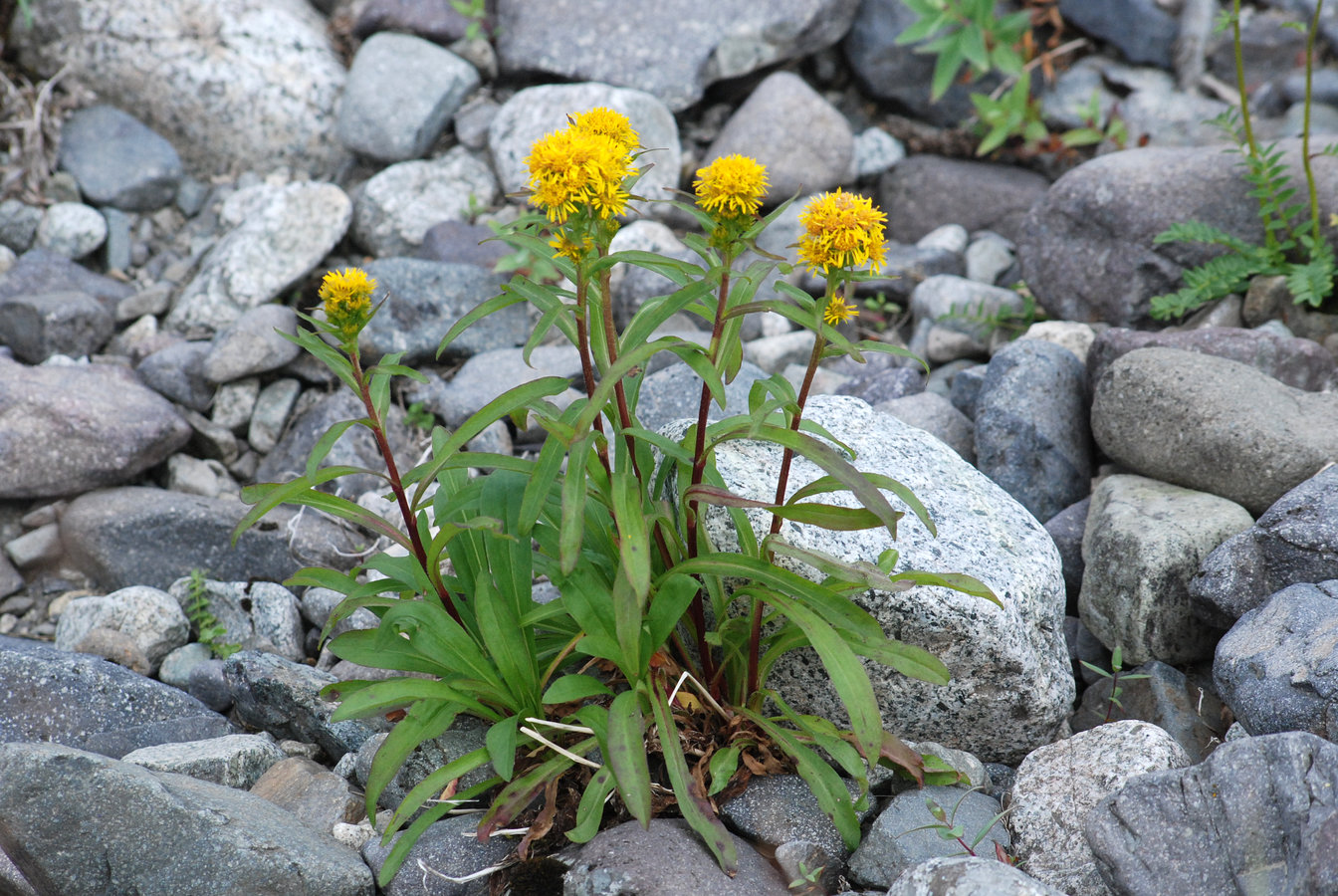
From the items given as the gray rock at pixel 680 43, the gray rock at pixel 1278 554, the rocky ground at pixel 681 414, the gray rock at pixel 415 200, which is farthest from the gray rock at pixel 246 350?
the gray rock at pixel 1278 554

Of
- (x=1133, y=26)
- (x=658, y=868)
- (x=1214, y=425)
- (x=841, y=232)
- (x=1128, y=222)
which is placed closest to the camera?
(x=841, y=232)

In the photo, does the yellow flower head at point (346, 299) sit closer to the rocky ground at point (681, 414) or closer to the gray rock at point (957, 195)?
the rocky ground at point (681, 414)

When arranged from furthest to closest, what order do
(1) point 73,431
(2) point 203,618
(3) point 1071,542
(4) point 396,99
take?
(4) point 396,99, (1) point 73,431, (2) point 203,618, (3) point 1071,542

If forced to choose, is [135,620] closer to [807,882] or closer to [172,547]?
[172,547]

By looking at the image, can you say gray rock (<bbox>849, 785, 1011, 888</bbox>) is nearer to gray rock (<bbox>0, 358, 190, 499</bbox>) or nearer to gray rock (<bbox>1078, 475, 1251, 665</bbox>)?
gray rock (<bbox>1078, 475, 1251, 665</bbox>)

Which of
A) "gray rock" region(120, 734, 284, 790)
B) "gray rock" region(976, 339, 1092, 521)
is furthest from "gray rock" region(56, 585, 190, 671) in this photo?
"gray rock" region(976, 339, 1092, 521)

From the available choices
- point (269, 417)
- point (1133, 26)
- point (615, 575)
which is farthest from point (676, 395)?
point (1133, 26)
